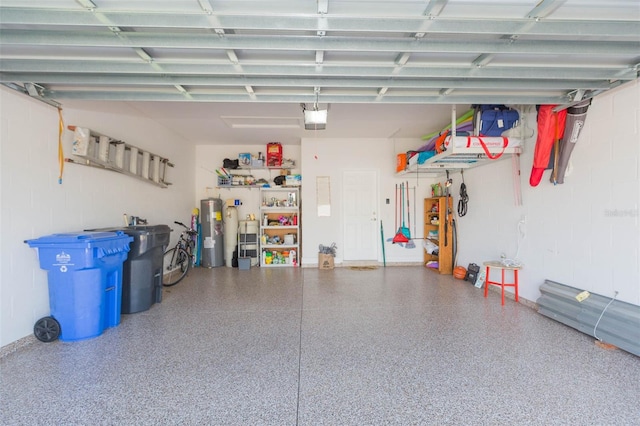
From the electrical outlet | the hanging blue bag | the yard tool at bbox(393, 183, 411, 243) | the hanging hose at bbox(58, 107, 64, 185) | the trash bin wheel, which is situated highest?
the hanging blue bag

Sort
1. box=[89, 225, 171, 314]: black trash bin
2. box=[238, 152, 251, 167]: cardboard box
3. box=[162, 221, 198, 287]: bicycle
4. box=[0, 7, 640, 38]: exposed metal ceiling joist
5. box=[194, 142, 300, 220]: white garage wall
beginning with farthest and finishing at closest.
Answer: box=[194, 142, 300, 220]: white garage wall
box=[238, 152, 251, 167]: cardboard box
box=[162, 221, 198, 287]: bicycle
box=[89, 225, 171, 314]: black trash bin
box=[0, 7, 640, 38]: exposed metal ceiling joist

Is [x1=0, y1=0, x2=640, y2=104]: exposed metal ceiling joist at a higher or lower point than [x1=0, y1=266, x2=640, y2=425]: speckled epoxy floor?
higher

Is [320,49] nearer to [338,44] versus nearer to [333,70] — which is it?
[338,44]

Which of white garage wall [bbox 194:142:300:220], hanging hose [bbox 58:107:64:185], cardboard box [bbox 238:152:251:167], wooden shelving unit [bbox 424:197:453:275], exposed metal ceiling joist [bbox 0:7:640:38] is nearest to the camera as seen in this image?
exposed metal ceiling joist [bbox 0:7:640:38]

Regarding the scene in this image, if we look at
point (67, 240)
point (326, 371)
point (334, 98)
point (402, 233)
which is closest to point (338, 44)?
point (334, 98)

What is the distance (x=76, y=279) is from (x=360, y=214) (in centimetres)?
491

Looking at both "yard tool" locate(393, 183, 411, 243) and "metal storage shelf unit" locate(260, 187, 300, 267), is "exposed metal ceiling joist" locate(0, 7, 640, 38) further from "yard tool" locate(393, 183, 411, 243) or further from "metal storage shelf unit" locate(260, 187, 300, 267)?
"metal storage shelf unit" locate(260, 187, 300, 267)

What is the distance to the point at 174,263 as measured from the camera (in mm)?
5504

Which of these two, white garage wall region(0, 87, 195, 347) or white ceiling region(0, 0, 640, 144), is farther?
white garage wall region(0, 87, 195, 347)

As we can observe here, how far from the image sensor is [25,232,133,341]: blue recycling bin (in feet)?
8.54

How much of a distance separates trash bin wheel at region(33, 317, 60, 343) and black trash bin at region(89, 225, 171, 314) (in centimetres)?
74

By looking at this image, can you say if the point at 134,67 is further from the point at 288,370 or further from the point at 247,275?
the point at 247,275

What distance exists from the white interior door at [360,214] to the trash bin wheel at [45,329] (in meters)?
4.75

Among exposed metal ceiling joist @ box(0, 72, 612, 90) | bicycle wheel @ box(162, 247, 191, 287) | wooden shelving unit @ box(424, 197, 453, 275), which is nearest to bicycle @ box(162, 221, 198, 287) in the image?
bicycle wheel @ box(162, 247, 191, 287)
